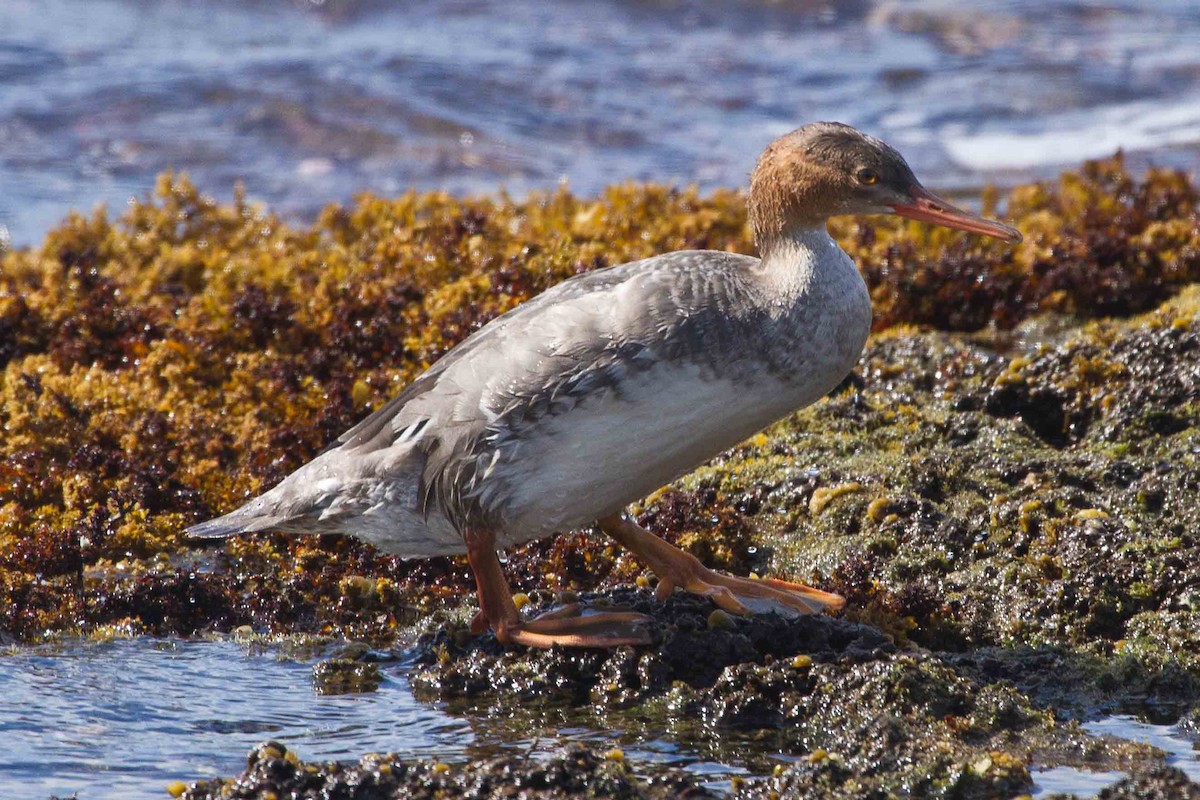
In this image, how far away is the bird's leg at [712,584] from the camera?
15.2 ft

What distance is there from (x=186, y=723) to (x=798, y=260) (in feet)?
7.97

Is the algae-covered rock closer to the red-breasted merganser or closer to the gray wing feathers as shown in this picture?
the red-breasted merganser

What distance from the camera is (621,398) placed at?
4379 mm

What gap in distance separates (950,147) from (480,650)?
10334mm

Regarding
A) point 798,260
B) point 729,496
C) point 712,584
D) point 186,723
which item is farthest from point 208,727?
point 798,260

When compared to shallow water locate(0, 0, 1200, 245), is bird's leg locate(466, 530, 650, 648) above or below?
below

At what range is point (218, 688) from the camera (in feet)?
14.7

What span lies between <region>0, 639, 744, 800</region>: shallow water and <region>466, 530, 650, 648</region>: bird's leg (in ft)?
1.17

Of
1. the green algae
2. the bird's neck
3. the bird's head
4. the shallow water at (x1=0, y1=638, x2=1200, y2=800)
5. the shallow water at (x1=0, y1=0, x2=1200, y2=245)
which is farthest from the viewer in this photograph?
the shallow water at (x1=0, y1=0, x2=1200, y2=245)

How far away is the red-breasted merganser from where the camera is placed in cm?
441

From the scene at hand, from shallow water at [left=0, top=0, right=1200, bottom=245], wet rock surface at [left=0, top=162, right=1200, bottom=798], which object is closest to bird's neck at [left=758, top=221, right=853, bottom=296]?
wet rock surface at [left=0, top=162, right=1200, bottom=798]

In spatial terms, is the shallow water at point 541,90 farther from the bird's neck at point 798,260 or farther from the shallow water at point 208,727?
the bird's neck at point 798,260

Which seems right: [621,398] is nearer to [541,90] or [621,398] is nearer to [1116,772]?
[1116,772]

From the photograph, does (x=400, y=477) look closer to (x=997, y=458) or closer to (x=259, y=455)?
(x=259, y=455)
